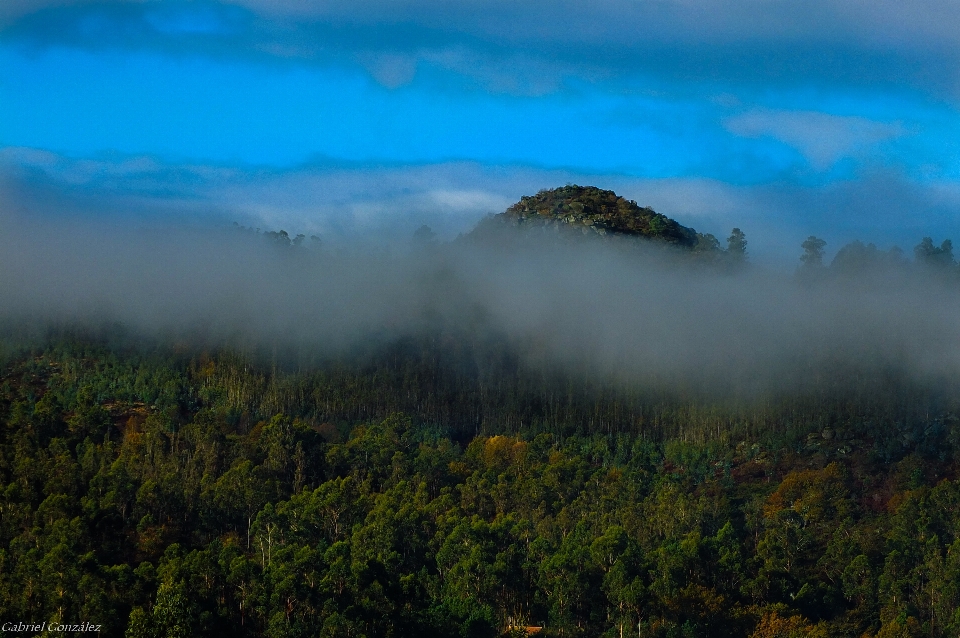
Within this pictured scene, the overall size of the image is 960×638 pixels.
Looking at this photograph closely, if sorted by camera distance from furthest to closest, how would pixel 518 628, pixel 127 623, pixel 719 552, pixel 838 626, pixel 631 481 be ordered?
pixel 631 481 → pixel 719 552 → pixel 838 626 → pixel 518 628 → pixel 127 623

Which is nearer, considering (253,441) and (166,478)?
(166,478)

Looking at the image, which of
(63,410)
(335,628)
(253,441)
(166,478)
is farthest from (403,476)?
(335,628)

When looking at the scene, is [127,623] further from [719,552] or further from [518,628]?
[719,552]

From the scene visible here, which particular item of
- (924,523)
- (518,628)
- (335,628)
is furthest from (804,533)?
(335,628)

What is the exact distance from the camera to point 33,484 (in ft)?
467

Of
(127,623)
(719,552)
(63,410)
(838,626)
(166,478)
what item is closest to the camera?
(127,623)

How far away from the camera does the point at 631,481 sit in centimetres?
18175

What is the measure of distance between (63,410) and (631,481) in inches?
3201

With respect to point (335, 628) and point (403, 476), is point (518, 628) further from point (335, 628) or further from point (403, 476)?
point (403, 476)

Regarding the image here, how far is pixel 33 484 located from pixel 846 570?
83.8 m
